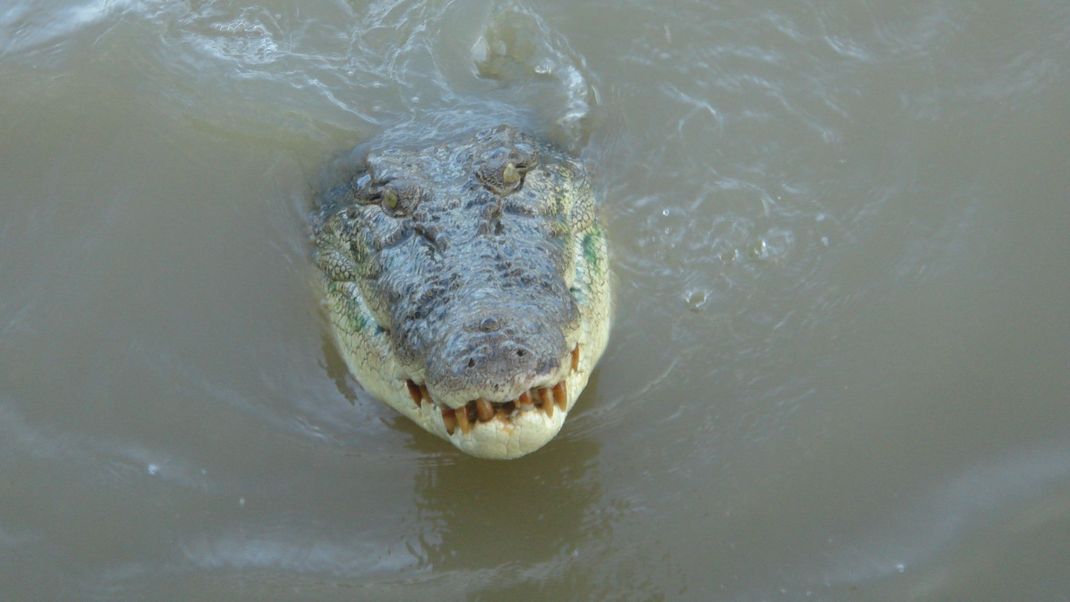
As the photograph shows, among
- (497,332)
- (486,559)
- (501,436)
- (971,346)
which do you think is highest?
(497,332)

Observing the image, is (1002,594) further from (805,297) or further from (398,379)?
(398,379)

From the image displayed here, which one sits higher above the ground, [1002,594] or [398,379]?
[398,379]

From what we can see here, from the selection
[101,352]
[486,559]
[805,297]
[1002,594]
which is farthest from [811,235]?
[101,352]

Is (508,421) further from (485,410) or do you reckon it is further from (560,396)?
(560,396)

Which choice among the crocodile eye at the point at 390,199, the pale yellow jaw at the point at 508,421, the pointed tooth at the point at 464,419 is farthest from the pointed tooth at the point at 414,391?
the crocodile eye at the point at 390,199

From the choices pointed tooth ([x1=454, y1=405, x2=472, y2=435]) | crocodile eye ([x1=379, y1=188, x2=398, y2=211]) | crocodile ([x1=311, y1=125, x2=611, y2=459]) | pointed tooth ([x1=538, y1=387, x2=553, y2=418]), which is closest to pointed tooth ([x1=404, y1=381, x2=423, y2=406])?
crocodile ([x1=311, y1=125, x2=611, y2=459])

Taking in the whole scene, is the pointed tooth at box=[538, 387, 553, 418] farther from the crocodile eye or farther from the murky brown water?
the crocodile eye

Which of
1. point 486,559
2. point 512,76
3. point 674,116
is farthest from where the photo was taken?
point 512,76

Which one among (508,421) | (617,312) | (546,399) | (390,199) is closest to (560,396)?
(546,399)
